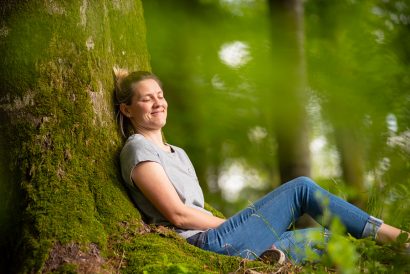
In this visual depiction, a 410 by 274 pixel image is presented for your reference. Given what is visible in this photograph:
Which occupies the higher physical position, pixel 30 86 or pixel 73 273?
pixel 30 86

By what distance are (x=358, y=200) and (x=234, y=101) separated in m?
2.75

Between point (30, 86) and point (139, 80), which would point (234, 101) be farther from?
point (30, 86)

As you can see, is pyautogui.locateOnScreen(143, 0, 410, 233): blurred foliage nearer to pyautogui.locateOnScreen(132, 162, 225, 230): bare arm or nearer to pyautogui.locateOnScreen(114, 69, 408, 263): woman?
pyautogui.locateOnScreen(114, 69, 408, 263): woman

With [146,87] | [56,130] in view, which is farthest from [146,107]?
[56,130]

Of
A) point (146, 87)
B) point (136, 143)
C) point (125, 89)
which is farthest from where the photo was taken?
point (146, 87)

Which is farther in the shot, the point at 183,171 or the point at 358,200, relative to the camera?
the point at 358,200

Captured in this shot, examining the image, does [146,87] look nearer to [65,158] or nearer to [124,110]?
[124,110]

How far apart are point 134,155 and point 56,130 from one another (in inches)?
21.0

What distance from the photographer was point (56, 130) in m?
3.61

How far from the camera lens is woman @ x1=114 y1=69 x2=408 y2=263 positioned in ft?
12.1

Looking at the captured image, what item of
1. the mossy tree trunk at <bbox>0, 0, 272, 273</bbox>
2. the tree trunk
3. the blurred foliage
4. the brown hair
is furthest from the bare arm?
the tree trunk

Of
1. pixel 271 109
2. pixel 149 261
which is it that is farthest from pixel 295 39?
pixel 149 261

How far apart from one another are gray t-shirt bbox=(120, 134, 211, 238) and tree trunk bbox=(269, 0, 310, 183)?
1756mm

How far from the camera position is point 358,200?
24.2 ft
